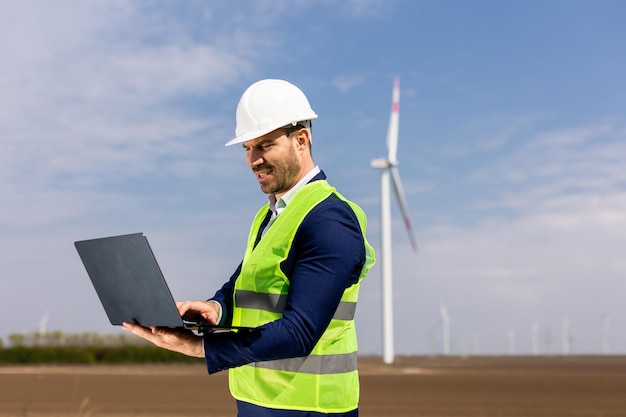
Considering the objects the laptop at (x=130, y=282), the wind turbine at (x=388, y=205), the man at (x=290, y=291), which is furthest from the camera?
the wind turbine at (x=388, y=205)

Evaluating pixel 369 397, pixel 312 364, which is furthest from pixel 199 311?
pixel 369 397

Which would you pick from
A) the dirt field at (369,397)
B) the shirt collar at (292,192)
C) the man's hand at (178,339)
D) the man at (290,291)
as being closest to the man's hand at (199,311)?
the man at (290,291)

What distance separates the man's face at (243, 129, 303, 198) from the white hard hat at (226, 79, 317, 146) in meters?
0.05

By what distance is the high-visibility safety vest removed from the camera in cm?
361

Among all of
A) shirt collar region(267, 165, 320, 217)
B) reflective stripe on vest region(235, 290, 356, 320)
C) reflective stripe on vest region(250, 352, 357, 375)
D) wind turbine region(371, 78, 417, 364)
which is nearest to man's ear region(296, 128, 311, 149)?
shirt collar region(267, 165, 320, 217)

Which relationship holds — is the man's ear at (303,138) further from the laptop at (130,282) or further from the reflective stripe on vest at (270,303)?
the laptop at (130,282)

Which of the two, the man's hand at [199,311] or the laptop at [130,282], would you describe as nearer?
the laptop at [130,282]

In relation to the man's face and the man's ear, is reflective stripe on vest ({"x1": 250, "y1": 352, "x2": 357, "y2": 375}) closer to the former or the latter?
the man's face

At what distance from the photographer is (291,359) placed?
364 cm

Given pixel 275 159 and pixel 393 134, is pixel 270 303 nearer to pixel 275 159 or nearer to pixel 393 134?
pixel 275 159

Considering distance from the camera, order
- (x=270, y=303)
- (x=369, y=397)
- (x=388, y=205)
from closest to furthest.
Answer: (x=270, y=303) < (x=369, y=397) < (x=388, y=205)

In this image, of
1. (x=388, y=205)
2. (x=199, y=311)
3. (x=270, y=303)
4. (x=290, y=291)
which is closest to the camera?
(x=290, y=291)

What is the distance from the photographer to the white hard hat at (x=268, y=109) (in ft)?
12.6

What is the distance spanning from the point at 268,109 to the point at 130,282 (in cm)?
Result: 100
